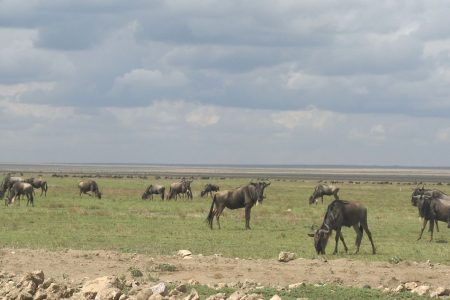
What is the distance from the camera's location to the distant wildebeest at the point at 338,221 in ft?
69.5

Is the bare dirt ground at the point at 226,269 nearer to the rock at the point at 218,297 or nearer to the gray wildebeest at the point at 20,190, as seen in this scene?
the rock at the point at 218,297

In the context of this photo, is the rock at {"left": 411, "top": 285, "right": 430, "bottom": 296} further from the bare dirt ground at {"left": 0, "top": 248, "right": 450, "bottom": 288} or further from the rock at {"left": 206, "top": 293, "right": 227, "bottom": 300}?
the rock at {"left": 206, "top": 293, "right": 227, "bottom": 300}

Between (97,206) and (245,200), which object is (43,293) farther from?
(97,206)

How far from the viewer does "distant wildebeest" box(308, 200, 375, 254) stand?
69.5ft

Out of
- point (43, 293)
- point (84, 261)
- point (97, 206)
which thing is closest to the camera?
point (43, 293)

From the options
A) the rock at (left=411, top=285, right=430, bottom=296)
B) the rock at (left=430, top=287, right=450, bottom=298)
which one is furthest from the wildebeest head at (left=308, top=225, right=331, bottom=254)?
the rock at (left=430, top=287, right=450, bottom=298)

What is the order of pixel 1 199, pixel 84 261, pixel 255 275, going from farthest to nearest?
pixel 1 199 → pixel 84 261 → pixel 255 275

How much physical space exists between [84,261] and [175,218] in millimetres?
17661

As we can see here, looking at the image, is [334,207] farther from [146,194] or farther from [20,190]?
[146,194]

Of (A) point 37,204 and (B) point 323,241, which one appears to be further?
(A) point 37,204

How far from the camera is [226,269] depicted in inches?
643

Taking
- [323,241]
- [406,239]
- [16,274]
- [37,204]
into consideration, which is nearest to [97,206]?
[37,204]

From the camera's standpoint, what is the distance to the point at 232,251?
21.6m

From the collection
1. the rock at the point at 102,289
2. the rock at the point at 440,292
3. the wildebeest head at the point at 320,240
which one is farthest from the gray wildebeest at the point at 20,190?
the rock at the point at 440,292
